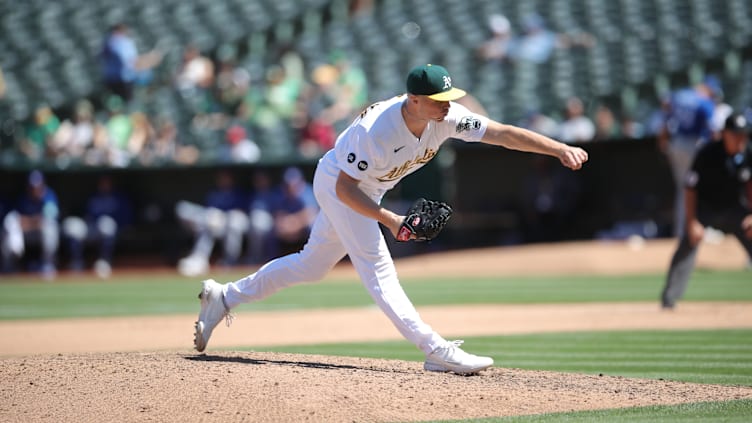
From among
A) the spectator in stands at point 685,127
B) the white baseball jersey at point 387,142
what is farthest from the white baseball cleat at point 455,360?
the spectator in stands at point 685,127

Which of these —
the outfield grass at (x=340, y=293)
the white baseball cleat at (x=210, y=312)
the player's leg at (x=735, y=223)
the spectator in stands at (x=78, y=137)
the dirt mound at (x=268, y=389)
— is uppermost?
the spectator in stands at (x=78, y=137)

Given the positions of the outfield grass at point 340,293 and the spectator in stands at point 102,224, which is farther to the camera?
the spectator in stands at point 102,224

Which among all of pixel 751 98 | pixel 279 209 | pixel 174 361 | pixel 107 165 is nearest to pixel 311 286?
pixel 279 209

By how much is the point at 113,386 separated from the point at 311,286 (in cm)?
1007

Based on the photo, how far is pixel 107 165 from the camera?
18422mm

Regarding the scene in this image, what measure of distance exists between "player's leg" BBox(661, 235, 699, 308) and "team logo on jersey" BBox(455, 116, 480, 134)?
15.4ft

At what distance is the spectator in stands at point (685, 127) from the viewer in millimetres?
13695

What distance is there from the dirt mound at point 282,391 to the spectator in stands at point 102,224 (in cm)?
1219

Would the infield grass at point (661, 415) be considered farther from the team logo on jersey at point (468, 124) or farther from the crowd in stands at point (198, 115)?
the crowd in stands at point (198, 115)

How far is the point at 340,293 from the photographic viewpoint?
564 inches

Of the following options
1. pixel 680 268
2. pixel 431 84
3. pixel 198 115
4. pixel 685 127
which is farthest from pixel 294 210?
pixel 431 84

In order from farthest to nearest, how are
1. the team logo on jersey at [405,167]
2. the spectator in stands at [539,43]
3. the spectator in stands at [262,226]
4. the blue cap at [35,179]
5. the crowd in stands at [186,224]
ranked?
the spectator in stands at [539,43]
the spectator in stands at [262,226]
the crowd in stands at [186,224]
the blue cap at [35,179]
the team logo on jersey at [405,167]

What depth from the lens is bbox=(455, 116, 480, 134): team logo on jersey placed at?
241 inches

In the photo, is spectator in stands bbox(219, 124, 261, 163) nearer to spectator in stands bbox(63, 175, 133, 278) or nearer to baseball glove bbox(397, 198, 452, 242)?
spectator in stands bbox(63, 175, 133, 278)
